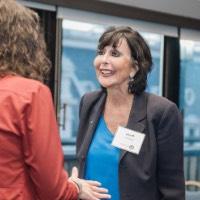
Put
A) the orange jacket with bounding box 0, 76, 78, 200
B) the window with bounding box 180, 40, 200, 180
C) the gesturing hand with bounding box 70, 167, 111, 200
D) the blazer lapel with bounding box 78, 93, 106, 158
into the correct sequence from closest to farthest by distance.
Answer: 1. the orange jacket with bounding box 0, 76, 78, 200
2. the gesturing hand with bounding box 70, 167, 111, 200
3. the blazer lapel with bounding box 78, 93, 106, 158
4. the window with bounding box 180, 40, 200, 180

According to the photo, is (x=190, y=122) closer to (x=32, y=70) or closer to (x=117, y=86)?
(x=117, y=86)

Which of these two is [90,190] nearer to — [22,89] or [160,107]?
[160,107]

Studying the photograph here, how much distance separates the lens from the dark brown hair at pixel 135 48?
188 centimetres

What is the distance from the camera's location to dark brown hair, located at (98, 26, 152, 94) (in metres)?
1.88

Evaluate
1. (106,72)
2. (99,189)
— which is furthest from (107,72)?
(99,189)

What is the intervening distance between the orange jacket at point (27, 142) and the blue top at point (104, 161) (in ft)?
1.76

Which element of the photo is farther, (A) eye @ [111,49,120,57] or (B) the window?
(B) the window

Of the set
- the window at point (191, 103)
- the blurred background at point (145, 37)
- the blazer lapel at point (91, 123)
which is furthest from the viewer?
the window at point (191, 103)

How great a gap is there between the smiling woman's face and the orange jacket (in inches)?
25.0

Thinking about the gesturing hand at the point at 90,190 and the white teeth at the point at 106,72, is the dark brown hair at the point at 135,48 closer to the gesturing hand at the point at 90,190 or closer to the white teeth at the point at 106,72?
the white teeth at the point at 106,72

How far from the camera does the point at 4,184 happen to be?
122cm

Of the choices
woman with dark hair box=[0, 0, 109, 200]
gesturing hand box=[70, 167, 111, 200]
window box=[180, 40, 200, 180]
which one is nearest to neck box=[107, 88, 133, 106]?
gesturing hand box=[70, 167, 111, 200]

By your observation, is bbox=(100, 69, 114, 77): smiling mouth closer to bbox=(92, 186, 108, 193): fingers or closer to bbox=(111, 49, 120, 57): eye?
bbox=(111, 49, 120, 57): eye

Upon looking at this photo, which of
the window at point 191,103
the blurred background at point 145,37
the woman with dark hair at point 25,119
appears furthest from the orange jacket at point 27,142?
the window at point 191,103
